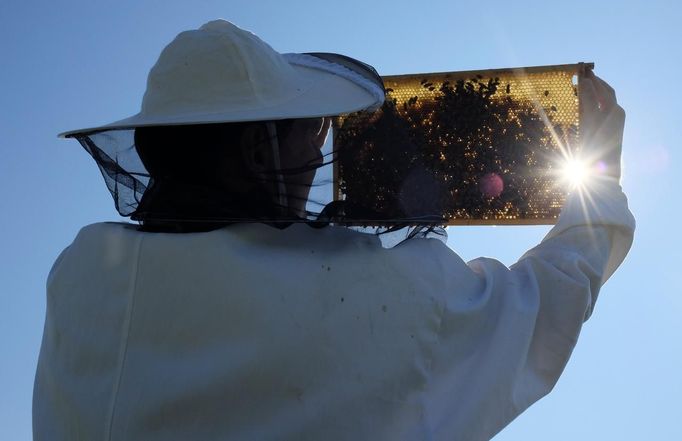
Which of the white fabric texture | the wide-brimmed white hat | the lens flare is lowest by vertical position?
the white fabric texture

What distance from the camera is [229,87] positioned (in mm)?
2205

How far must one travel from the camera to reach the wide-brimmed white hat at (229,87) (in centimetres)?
216

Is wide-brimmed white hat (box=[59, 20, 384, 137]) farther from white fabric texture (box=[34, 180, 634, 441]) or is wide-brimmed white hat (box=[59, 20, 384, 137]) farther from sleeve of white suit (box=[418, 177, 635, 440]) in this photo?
sleeve of white suit (box=[418, 177, 635, 440])

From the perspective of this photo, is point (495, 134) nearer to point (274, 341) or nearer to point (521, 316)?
point (521, 316)

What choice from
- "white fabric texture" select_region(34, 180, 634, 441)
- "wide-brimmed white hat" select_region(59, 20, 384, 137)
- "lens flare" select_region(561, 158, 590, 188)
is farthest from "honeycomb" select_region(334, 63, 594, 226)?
"white fabric texture" select_region(34, 180, 634, 441)

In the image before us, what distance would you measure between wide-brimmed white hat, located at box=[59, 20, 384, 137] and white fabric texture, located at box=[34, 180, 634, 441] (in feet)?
0.94

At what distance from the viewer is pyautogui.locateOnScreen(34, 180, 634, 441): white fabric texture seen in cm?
199

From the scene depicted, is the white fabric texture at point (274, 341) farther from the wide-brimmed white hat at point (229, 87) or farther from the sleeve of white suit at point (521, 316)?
the wide-brimmed white hat at point (229, 87)

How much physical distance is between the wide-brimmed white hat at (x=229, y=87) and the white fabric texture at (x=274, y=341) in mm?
287

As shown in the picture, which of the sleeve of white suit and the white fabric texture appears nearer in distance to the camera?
the white fabric texture

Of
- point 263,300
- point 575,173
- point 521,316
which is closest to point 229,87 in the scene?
point 263,300

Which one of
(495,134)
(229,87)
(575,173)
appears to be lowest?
(575,173)

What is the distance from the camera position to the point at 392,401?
2.03m

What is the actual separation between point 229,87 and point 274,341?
0.66 metres
